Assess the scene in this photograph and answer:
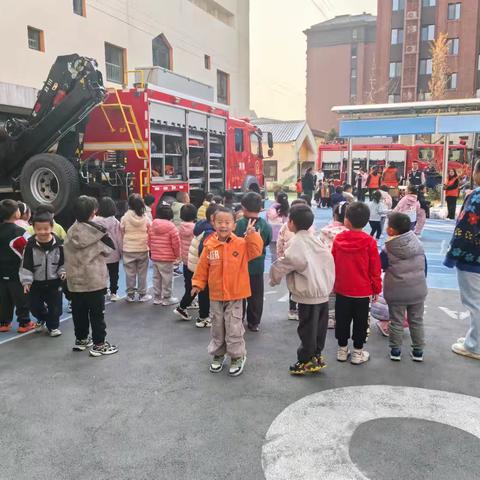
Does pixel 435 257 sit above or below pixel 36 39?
below

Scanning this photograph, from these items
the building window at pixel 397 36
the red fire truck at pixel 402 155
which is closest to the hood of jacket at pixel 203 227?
the red fire truck at pixel 402 155

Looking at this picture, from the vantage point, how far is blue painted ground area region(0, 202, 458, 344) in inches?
295

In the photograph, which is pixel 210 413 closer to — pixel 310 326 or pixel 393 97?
pixel 310 326

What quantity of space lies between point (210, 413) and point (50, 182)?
281 inches

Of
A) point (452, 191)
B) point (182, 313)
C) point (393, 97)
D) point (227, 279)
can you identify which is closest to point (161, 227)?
point (182, 313)

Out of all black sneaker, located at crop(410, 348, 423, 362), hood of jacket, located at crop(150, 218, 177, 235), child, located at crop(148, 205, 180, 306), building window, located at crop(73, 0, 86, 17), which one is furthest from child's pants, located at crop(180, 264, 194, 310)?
building window, located at crop(73, 0, 86, 17)

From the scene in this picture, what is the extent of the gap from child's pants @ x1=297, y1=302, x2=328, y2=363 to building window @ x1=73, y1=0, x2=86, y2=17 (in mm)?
13847

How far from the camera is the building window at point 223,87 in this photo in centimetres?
2462

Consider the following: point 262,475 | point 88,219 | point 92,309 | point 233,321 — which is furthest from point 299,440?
point 88,219

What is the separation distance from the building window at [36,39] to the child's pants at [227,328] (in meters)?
11.7

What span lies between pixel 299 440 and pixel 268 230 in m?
2.45

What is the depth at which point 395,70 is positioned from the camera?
4731 cm

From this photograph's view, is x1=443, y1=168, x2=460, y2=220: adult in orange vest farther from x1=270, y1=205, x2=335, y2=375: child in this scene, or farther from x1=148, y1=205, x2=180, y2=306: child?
x1=270, y1=205, x2=335, y2=375: child

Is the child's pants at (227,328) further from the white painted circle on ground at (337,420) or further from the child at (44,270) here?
the child at (44,270)
